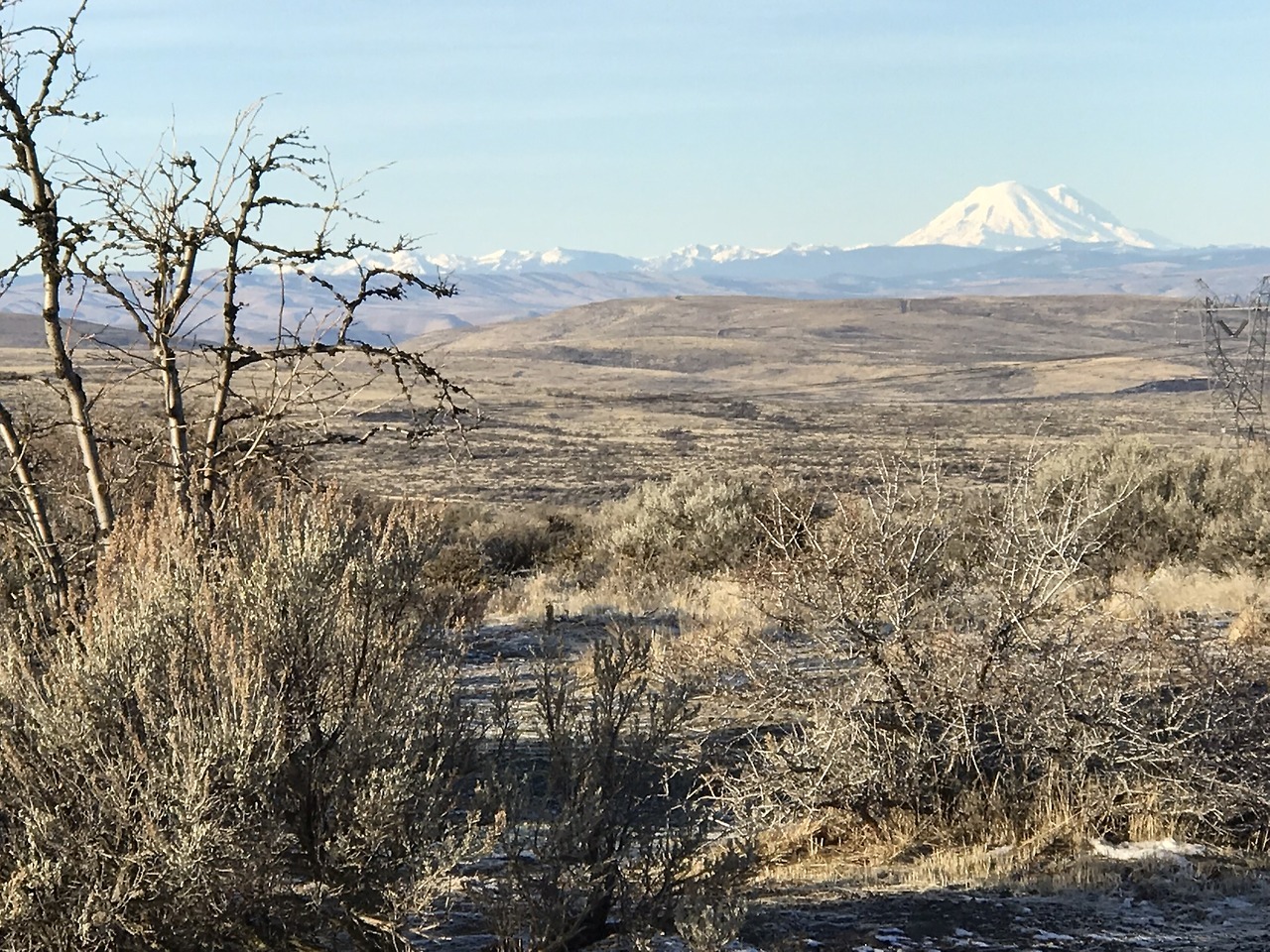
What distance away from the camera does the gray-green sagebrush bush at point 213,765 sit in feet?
11.6

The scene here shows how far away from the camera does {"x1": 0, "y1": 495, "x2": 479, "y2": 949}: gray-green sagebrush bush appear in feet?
11.6

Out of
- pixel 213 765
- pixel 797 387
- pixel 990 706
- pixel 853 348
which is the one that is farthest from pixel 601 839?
pixel 853 348

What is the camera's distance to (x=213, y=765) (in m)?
3.62

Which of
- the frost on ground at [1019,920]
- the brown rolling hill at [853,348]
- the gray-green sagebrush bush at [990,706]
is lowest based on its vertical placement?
the brown rolling hill at [853,348]

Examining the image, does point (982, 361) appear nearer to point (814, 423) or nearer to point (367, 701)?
point (814, 423)

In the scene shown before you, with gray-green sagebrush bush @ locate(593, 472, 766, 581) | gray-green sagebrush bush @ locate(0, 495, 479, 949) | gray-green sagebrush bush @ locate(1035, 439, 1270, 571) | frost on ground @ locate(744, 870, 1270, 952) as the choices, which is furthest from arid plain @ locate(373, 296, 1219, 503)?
frost on ground @ locate(744, 870, 1270, 952)

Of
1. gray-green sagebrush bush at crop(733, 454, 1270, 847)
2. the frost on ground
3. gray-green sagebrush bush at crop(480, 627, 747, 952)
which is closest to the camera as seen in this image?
gray-green sagebrush bush at crop(480, 627, 747, 952)

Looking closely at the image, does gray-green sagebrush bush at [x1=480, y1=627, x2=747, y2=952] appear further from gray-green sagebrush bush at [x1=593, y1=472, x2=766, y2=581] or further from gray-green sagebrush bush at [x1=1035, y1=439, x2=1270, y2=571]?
gray-green sagebrush bush at [x1=593, y1=472, x2=766, y2=581]

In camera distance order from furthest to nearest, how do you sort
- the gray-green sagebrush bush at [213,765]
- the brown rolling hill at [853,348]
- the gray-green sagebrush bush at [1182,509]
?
1. the brown rolling hill at [853,348]
2. the gray-green sagebrush bush at [1182,509]
3. the gray-green sagebrush bush at [213,765]

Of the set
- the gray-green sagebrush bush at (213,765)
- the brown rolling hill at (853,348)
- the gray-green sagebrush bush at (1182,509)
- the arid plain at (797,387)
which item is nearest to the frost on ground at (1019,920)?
the gray-green sagebrush bush at (213,765)

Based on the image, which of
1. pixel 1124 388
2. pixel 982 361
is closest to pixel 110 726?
pixel 1124 388

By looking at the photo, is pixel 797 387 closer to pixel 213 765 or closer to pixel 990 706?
pixel 990 706

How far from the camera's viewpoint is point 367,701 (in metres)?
4.11

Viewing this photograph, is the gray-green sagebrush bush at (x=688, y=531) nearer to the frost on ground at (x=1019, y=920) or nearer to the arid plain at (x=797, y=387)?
the arid plain at (x=797, y=387)
